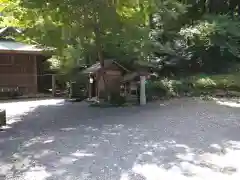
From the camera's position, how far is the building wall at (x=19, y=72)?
21.2 metres

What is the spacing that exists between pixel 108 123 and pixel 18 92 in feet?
39.7

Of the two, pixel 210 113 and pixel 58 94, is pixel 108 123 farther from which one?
pixel 58 94

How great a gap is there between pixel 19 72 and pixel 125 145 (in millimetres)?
16095

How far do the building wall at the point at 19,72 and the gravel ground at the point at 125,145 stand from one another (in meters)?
9.53

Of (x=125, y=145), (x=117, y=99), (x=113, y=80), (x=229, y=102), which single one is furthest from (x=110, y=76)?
(x=125, y=145)

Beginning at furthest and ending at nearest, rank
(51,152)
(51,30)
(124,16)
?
(51,30), (124,16), (51,152)

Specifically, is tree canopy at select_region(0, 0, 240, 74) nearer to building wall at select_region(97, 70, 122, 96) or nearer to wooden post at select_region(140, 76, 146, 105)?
building wall at select_region(97, 70, 122, 96)

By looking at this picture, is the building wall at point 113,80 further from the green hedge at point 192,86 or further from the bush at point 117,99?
the green hedge at point 192,86

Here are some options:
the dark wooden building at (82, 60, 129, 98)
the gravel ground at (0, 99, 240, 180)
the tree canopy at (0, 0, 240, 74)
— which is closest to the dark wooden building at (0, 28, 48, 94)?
the tree canopy at (0, 0, 240, 74)

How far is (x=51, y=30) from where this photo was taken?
41.4 ft

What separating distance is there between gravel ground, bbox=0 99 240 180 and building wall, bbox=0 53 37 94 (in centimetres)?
953

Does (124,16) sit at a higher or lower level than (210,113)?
higher

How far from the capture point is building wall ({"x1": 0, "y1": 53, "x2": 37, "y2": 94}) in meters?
21.2

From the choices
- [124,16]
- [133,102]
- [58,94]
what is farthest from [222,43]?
[58,94]
